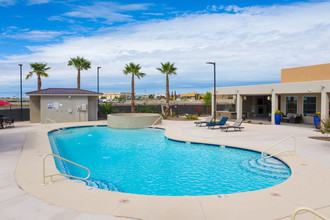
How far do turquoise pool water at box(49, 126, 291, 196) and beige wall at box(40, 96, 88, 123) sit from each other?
34.7 feet

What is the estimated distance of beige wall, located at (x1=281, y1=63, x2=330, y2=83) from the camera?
74.4 ft

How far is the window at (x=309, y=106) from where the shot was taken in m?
22.2

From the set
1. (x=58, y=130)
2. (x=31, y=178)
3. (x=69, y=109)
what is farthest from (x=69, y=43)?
(x=31, y=178)

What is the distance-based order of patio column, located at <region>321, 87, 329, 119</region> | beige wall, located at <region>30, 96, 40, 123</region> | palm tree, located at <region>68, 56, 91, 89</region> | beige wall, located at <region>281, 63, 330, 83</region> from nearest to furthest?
patio column, located at <region>321, 87, 329, 119</region>, beige wall, located at <region>281, 63, 330, 83</region>, beige wall, located at <region>30, 96, 40, 123</region>, palm tree, located at <region>68, 56, 91, 89</region>

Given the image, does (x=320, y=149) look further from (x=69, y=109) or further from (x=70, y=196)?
(x=69, y=109)

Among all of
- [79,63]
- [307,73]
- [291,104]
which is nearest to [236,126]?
[291,104]

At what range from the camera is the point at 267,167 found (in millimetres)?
9492

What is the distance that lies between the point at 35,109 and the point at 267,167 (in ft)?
73.4

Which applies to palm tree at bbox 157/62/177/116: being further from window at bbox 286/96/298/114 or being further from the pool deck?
the pool deck

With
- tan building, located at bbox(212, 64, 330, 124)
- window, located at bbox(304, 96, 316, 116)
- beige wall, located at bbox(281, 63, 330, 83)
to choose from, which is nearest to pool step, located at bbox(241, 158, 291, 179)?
tan building, located at bbox(212, 64, 330, 124)

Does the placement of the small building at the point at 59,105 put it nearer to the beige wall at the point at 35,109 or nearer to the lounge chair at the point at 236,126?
the beige wall at the point at 35,109

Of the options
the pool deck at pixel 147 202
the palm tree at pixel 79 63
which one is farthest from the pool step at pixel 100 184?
the palm tree at pixel 79 63

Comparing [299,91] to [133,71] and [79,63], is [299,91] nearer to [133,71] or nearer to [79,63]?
[133,71]

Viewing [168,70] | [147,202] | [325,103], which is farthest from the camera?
[168,70]
